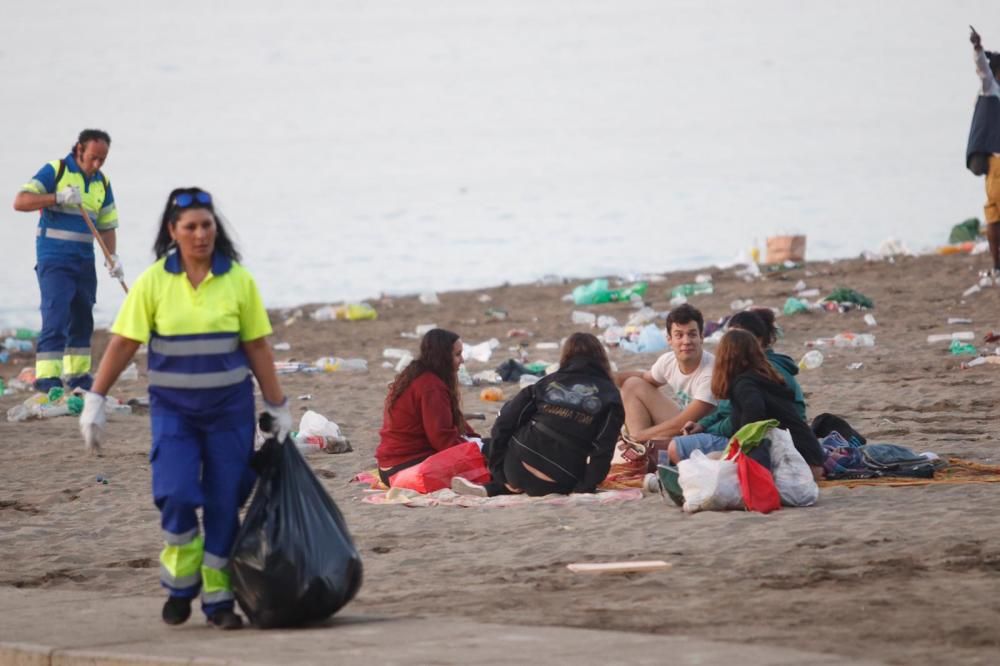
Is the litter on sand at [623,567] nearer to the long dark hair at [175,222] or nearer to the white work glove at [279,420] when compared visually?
the white work glove at [279,420]

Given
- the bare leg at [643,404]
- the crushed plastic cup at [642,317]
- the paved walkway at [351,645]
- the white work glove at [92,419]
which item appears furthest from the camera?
the crushed plastic cup at [642,317]

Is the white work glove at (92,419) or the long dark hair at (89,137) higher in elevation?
the long dark hair at (89,137)

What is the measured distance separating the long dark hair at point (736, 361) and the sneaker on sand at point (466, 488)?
52.0 inches

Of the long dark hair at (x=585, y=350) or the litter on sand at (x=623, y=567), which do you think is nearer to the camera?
the litter on sand at (x=623, y=567)

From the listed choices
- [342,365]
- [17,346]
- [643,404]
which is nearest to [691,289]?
[342,365]

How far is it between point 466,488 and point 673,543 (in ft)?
5.93

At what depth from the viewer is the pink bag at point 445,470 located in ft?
29.1

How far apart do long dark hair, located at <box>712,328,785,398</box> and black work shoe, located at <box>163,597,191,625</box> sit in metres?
3.20

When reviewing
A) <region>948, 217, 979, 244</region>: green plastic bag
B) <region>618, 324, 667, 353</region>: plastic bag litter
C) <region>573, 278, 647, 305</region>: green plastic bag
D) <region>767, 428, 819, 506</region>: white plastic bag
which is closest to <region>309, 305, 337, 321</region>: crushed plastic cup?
<region>573, 278, 647, 305</region>: green plastic bag

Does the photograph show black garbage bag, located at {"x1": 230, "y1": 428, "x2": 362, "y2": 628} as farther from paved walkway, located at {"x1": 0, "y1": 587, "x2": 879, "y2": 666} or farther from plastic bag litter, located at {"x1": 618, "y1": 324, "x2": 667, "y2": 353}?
plastic bag litter, located at {"x1": 618, "y1": 324, "x2": 667, "y2": 353}

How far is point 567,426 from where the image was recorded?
8.48 metres

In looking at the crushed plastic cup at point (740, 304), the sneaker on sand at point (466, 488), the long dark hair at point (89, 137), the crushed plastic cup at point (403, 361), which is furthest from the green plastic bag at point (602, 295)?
the sneaker on sand at point (466, 488)

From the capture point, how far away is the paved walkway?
200 inches

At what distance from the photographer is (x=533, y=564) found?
7.08 m
